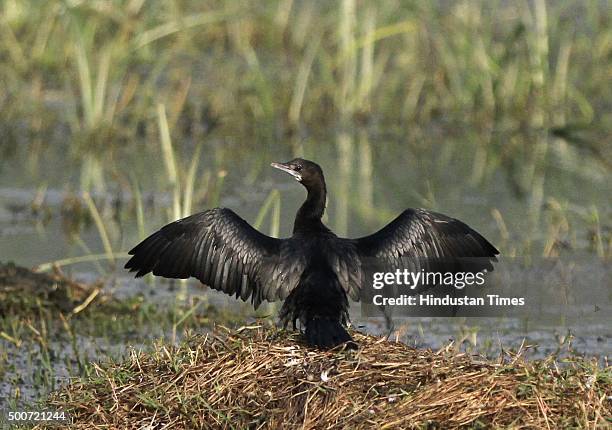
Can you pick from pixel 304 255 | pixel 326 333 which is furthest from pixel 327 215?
pixel 326 333

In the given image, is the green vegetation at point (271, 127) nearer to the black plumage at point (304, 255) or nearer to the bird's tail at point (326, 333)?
the black plumage at point (304, 255)

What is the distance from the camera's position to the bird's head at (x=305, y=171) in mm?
7426

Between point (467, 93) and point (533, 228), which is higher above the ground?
point (467, 93)

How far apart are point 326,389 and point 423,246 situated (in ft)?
4.67

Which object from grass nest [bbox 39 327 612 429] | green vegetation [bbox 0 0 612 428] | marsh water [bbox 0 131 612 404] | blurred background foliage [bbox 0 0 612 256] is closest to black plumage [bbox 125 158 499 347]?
grass nest [bbox 39 327 612 429]

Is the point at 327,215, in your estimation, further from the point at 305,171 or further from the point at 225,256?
the point at 225,256

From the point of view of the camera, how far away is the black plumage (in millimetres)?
6706

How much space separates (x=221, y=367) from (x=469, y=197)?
6.55 m

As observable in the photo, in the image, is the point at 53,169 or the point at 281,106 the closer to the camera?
the point at 53,169

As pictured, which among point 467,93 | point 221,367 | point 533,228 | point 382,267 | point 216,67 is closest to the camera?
point 221,367

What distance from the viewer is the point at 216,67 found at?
16812 millimetres

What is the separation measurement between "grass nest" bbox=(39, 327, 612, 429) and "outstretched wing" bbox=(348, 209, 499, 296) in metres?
0.60

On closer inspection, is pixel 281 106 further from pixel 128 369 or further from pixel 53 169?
pixel 128 369

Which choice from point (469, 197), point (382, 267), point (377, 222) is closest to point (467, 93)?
point (469, 197)
